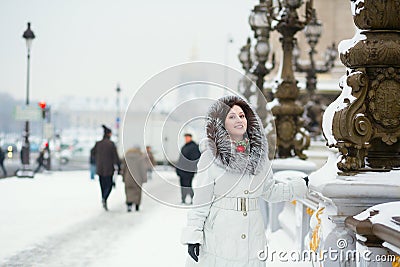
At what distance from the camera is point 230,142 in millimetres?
6090

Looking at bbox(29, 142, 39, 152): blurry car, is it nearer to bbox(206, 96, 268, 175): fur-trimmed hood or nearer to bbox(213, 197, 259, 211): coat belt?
bbox(206, 96, 268, 175): fur-trimmed hood

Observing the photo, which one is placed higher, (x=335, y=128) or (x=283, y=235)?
(x=335, y=128)

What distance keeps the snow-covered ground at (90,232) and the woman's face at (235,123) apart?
2.10 meters

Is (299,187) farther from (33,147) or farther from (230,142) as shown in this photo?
(33,147)

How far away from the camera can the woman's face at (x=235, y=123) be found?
239 inches

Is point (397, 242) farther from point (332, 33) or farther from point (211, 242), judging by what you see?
point (332, 33)

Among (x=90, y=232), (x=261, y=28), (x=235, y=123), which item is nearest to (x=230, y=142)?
(x=235, y=123)

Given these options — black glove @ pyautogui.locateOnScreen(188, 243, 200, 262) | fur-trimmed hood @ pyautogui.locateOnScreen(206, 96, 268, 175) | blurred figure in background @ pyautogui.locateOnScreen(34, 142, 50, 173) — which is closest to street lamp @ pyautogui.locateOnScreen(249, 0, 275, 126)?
fur-trimmed hood @ pyautogui.locateOnScreen(206, 96, 268, 175)

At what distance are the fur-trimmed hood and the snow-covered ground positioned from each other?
2.04 meters

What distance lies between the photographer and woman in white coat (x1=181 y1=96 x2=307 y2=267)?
5.99 m

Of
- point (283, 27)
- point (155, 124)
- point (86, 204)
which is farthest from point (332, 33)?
point (155, 124)

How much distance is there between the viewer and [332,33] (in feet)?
165

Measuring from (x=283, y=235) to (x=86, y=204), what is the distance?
9117 millimetres

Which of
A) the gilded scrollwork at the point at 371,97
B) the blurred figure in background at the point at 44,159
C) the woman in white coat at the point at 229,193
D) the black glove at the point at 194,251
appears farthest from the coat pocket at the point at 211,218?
the blurred figure in background at the point at 44,159
